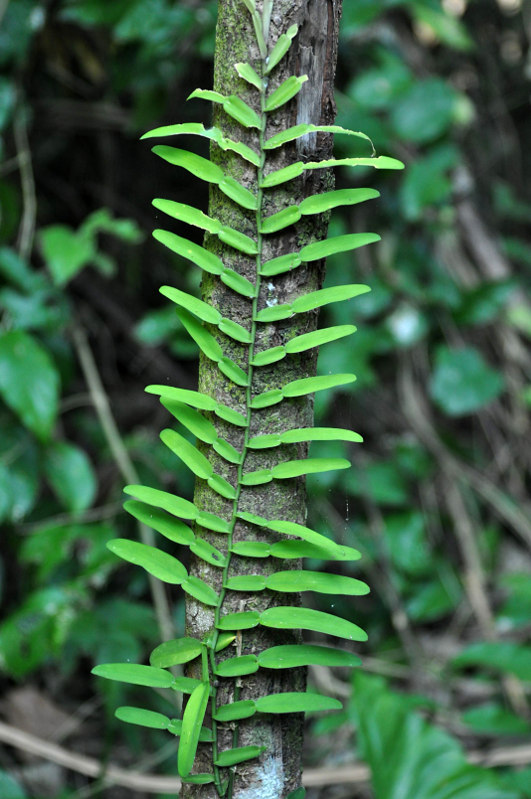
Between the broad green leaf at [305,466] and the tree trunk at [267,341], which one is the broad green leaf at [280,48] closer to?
the tree trunk at [267,341]

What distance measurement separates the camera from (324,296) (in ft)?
1.55

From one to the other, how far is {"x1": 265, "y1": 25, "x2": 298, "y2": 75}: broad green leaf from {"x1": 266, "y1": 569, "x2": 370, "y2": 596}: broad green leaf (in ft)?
1.04

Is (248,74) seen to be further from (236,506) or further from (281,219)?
(236,506)

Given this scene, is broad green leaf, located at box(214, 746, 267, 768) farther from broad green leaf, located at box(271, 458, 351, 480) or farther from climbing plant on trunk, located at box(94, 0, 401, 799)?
broad green leaf, located at box(271, 458, 351, 480)

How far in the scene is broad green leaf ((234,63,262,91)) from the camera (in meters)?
0.45

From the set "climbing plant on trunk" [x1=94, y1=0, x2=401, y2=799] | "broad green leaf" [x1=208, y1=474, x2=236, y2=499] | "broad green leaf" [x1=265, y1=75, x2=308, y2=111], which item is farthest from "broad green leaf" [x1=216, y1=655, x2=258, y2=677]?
"broad green leaf" [x1=265, y1=75, x2=308, y2=111]

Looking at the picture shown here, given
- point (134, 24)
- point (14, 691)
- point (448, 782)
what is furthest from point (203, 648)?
point (134, 24)

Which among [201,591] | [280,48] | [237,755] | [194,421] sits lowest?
[237,755]

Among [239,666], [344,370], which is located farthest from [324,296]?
[344,370]

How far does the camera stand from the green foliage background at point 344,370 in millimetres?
1227

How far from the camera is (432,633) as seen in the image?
6.04 feet

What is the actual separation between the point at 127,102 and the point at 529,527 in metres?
1.39

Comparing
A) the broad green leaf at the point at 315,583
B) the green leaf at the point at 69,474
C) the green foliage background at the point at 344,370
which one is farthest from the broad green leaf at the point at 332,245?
the green leaf at the point at 69,474

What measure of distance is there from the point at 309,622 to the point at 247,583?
5 centimetres
